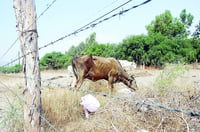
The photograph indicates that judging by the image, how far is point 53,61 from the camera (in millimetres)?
36938

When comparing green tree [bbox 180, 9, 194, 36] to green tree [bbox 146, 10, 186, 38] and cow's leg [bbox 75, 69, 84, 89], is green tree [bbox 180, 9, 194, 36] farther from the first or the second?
cow's leg [bbox 75, 69, 84, 89]

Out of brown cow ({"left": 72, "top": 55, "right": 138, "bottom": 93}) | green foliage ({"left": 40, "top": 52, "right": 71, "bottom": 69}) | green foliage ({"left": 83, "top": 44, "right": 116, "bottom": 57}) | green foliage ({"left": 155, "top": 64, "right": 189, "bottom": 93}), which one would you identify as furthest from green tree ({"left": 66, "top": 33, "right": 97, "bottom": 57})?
green foliage ({"left": 155, "top": 64, "right": 189, "bottom": 93})

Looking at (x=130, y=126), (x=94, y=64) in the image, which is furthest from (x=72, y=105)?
(x=94, y=64)

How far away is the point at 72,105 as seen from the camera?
5.84 metres

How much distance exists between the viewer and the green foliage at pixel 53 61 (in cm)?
3502

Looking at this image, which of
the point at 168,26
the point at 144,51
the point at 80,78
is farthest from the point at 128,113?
the point at 168,26

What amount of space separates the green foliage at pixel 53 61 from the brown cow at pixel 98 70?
2459 cm

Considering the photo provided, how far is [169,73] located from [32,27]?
422 cm

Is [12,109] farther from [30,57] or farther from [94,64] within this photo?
[94,64]

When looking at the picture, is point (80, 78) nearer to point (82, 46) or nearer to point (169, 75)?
point (169, 75)

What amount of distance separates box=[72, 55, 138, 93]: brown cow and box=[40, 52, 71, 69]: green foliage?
24595 millimetres

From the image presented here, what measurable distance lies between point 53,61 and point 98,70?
27.9 meters

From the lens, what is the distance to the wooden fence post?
3.12m

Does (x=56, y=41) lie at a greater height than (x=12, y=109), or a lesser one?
greater
